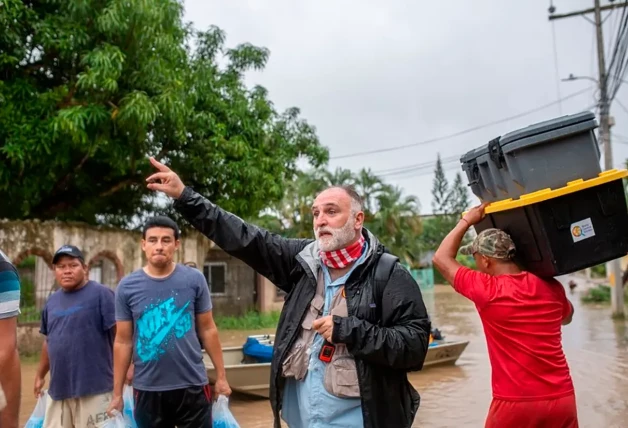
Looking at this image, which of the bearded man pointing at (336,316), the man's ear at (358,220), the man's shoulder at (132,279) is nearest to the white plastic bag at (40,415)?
the man's shoulder at (132,279)

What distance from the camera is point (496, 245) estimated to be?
301cm

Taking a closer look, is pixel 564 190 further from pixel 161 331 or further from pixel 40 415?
pixel 40 415

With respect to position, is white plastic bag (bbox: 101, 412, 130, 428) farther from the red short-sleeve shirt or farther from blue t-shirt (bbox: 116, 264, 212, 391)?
the red short-sleeve shirt

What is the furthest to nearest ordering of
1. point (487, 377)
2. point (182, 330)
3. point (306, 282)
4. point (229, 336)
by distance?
1. point (229, 336)
2. point (487, 377)
3. point (182, 330)
4. point (306, 282)

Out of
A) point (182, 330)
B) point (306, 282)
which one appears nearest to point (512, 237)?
point (306, 282)

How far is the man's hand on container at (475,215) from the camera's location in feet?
10.4

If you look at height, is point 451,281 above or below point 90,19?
below

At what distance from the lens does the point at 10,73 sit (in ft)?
35.9

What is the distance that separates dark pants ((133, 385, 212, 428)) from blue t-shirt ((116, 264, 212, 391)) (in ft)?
0.15

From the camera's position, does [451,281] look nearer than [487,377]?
Yes

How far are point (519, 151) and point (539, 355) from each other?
3.28ft

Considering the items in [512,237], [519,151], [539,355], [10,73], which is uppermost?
[10,73]

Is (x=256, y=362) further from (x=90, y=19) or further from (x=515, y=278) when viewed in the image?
(x=90, y=19)

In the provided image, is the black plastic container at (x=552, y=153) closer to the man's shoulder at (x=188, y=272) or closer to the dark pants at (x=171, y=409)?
the man's shoulder at (x=188, y=272)
